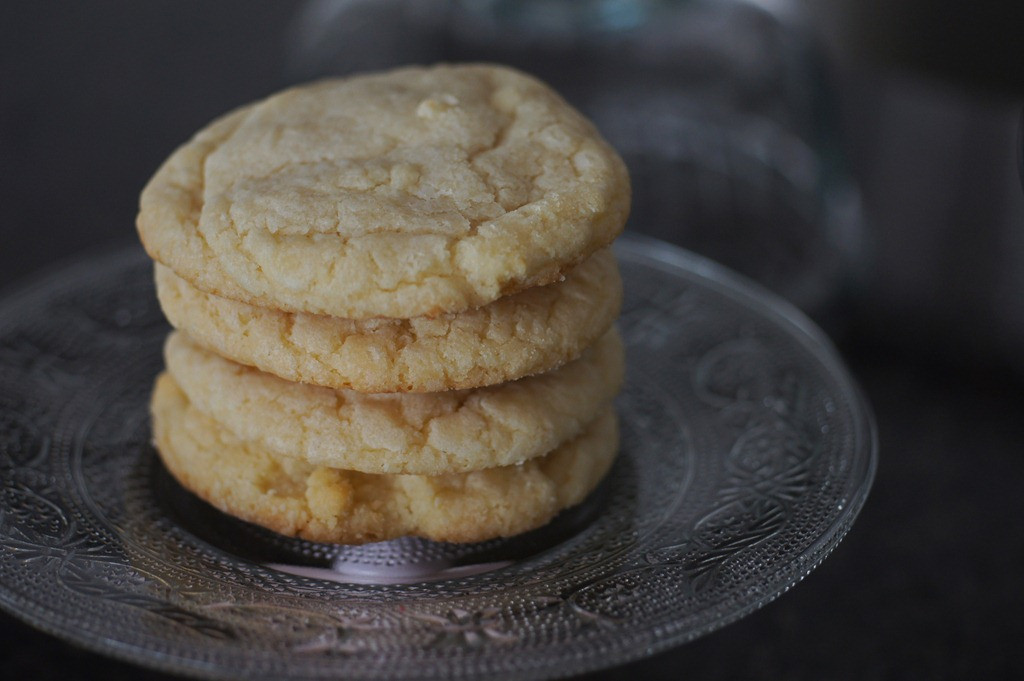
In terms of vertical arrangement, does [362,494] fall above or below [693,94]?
above

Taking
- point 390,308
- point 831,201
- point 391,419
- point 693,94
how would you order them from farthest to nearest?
1. point 693,94
2. point 831,201
3. point 391,419
4. point 390,308

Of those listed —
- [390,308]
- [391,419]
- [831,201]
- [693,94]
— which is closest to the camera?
[390,308]

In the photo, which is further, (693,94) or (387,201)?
(693,94)

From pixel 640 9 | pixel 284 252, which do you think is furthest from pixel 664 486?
pixel 640 9

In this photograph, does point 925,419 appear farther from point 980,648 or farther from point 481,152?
point 481,152

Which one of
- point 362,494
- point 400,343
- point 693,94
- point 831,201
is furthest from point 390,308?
point 693,94

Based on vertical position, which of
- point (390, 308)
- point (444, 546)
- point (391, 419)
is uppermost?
point (390, 308)

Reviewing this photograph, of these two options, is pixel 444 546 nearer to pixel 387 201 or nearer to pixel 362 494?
pixel 362 494

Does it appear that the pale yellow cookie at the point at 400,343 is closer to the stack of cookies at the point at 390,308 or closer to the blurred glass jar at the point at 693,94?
the stack of cookies at the point at 390,308
